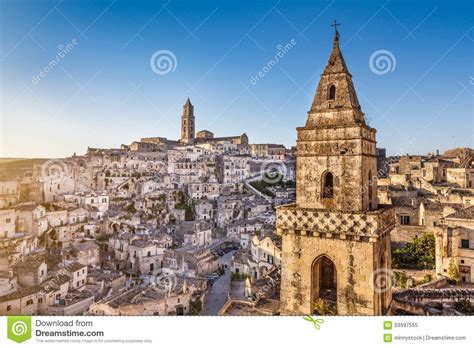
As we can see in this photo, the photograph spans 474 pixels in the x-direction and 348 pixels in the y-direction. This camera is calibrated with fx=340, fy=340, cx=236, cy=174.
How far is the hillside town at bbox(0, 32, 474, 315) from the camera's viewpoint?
4578 millimetres

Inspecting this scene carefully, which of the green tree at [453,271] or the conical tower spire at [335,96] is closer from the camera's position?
the conical tower spire at [335,96]

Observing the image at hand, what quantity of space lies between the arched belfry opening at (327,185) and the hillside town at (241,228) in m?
0.01

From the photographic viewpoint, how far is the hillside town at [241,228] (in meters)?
4.58

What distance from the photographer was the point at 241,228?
22.8m

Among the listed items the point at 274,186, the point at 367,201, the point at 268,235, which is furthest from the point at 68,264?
the point at 274,186

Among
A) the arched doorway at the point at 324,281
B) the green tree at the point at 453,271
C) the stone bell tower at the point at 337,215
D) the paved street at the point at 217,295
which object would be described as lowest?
the paved street at the point at 217,295

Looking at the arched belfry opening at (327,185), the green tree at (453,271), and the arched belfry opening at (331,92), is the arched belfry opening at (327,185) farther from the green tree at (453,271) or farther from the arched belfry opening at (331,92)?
the green tree at (453,271)

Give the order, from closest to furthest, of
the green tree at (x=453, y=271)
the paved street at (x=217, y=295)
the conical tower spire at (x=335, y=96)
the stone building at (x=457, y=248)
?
the conical tower spire at (x=335, y=96) → the green tree at (x=453, y=271) → the stone building at (x=457, y=248) → the paved street at (x=217, y=295)

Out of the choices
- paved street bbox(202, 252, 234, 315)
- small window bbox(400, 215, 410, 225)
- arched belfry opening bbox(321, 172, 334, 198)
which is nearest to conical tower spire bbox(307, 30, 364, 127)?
arched belfry opening bbox(321, 172, 334, 198)

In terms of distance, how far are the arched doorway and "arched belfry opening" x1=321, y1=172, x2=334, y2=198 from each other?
0.86 metres

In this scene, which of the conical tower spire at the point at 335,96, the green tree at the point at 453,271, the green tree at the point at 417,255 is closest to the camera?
the conical tower spire at the point at 335,96

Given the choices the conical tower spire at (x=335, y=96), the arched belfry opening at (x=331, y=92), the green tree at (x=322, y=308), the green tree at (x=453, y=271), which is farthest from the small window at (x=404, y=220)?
the arched belfry opening at (x=331, y=92)
